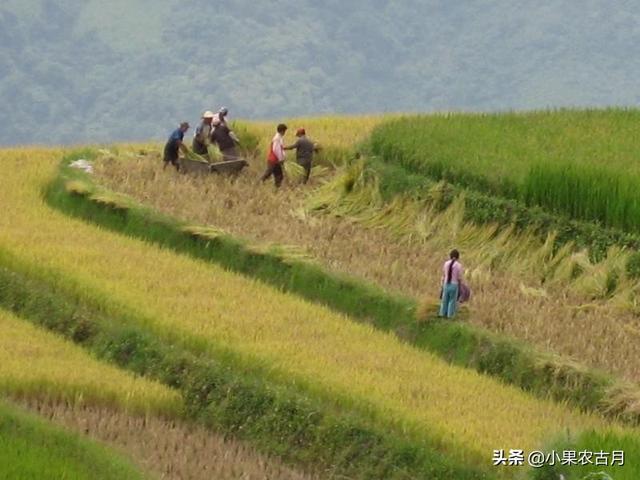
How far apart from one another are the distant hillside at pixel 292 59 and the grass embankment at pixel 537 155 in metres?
58.3

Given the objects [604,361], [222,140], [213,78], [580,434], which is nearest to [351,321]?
[604,361]

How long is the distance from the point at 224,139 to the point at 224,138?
19 millimetres

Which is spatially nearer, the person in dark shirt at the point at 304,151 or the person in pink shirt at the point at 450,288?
the person in pink shirt at the point at 450,288

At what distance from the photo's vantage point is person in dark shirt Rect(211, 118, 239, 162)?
69.2ft

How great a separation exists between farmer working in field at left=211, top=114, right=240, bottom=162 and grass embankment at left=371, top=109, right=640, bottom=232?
5.53ft

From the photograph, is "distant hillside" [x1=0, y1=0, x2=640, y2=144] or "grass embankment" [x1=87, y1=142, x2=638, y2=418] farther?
"distant hillside" [x1=0, y1=0, x2=640, y2=144]

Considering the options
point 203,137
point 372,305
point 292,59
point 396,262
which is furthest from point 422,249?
point 292,59

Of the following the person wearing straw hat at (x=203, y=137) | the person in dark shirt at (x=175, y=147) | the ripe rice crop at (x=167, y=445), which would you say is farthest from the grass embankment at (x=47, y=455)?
the person wearing straw hat at (x=203, y=137)

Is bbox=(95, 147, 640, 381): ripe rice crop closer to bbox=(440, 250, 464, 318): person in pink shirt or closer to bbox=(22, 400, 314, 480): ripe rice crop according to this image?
bbox=(440, 250, 464, 318): person in pink shirt

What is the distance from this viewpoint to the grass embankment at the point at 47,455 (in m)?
9.84

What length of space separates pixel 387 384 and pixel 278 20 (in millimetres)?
78360

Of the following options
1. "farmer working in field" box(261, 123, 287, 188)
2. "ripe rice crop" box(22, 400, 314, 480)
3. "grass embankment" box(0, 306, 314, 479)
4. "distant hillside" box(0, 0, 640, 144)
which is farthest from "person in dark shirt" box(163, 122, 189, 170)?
"distant hillside" box(0, 0, 640, 144)

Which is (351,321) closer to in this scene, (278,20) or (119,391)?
(119,391)

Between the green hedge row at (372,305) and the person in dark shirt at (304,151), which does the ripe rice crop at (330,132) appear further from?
the green hedge row at (372,305)
